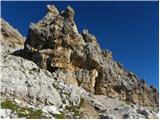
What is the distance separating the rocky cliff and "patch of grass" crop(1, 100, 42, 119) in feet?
6.79

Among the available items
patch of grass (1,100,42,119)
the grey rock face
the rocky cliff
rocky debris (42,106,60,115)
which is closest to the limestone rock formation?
the rocky cliff

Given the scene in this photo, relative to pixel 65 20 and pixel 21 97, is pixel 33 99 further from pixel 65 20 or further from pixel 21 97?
pixel 65 20

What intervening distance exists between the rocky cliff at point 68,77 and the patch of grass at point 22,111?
2.07 m

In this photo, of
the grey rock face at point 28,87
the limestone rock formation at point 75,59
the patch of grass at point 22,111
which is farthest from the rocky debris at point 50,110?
the limestone rock formation at point 75,59

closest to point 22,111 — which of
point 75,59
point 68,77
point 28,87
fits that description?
point 28,87

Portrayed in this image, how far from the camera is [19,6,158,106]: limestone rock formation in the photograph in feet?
198

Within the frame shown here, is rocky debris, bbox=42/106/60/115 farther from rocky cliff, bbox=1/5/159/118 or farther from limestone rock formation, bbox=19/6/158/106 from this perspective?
limestone rock formation, bbox=19/6/158/106

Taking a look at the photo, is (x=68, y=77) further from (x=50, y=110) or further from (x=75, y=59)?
(x=50, y=110)

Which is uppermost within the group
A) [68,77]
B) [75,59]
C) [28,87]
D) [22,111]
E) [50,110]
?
[75,59]

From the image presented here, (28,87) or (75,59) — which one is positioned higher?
(75,59)

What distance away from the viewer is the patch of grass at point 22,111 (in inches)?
1324

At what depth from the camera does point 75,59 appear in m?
62.5

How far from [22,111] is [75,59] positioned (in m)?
28.2

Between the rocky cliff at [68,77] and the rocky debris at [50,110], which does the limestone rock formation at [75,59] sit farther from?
the rocky debris at [50,110]
